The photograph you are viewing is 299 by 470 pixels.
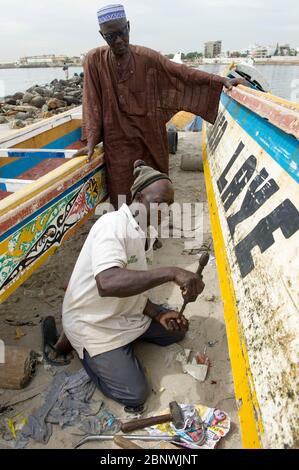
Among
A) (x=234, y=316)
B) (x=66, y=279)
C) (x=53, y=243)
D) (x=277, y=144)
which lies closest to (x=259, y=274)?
(x=234, y=316)

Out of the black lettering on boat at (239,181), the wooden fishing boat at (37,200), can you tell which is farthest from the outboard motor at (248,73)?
the black lettering on boat at (239,181)

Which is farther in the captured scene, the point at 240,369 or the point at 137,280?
the point at 137,280

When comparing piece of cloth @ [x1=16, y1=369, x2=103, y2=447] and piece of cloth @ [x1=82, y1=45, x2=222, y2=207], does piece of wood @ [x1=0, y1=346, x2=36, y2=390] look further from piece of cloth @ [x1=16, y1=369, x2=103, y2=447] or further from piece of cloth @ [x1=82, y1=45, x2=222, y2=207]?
piece of cloth @ [x1=82, y1=45, x2=222, y2=207]

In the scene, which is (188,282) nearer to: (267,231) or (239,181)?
(267,231)

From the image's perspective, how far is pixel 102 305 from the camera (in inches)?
95.7

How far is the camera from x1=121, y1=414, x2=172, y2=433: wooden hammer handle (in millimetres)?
2129

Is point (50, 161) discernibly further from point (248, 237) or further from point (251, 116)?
point (248, 237)

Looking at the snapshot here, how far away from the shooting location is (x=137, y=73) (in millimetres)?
3762

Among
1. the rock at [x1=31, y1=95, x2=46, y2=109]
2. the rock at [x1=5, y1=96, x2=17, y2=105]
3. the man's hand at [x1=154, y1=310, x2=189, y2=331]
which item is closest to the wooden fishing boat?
the man's hand at [x1=154, y1=310, x2=189, y2=331]

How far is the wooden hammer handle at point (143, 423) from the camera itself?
213 cm

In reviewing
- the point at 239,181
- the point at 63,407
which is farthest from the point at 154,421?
the point at 239,181

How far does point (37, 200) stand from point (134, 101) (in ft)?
6.23

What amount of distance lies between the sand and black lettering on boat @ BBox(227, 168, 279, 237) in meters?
0.89

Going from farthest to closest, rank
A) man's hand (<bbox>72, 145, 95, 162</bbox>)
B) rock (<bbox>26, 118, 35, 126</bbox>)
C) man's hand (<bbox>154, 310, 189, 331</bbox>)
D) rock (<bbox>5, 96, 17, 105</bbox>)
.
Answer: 1. rock (<bbox>5, 96, 17, 105</bbox>)
2. rock (<bbox>26, 118, 35, 126</bbox>)
3. man's hand (<bbox>72, 145, 95, 162</bbox>)
4. man's hand (<bbox>154, 310, 189, 331</bbox>)
